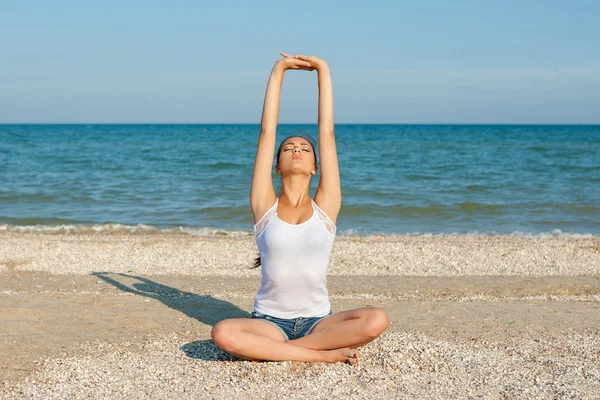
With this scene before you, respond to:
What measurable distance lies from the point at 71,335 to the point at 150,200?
15.0 metres

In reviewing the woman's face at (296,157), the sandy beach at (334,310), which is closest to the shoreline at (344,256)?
the sandy beach at (334,310)

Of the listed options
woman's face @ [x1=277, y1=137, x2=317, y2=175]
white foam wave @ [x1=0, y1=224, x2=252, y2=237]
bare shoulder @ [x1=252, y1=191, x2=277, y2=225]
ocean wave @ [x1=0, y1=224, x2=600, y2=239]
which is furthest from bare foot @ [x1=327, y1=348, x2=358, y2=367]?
white foam wave @ [x1=0, y1=224, x2=252, y2=237]

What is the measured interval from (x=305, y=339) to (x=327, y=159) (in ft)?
4.94

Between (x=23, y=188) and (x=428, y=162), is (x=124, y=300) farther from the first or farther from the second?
(x=428, y=162)

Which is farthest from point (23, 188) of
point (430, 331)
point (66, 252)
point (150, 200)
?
point (430, 331)

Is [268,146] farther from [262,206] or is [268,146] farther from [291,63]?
[291,63]

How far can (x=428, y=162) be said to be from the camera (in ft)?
115

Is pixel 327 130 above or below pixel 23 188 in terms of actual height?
above

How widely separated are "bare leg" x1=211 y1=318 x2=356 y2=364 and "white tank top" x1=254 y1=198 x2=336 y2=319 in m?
0.27

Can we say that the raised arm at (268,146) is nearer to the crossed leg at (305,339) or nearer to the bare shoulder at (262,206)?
the bare shoulder at (262,206)

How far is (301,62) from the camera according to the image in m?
5.69

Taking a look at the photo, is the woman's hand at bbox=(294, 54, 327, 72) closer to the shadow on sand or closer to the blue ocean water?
the blue ocean water

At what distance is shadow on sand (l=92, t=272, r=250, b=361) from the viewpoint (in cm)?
570

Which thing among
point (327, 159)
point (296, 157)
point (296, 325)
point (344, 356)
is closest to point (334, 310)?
point (296, 325)
